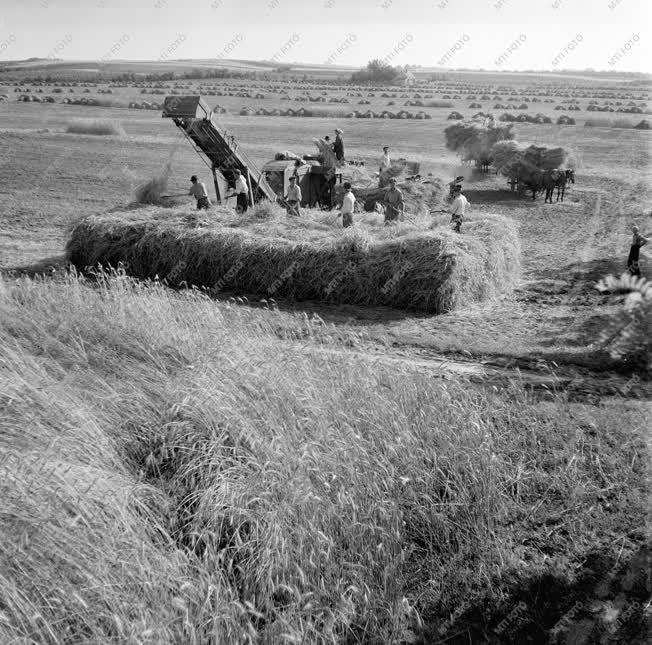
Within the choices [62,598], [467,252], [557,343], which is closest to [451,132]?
[467,252]

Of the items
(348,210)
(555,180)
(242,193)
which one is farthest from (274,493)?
(555,180)

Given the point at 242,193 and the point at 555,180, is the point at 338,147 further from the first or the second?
the point at 555,180

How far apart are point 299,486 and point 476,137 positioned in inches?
1000

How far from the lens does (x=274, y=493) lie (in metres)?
5.29

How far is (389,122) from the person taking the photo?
170 feet

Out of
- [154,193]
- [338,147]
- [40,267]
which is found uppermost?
[338,147]

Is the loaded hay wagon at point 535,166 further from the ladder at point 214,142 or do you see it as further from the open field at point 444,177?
the ladder at point 214,142

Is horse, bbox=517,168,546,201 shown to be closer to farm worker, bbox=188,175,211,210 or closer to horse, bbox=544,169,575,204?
horse, bbox=544,169,575,204

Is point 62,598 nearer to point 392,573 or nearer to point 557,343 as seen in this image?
point 392,573

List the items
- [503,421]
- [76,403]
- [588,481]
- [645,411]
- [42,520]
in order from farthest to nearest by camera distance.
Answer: [645,411]
[503,421]
[588,481]
[76,403]
[42,520]

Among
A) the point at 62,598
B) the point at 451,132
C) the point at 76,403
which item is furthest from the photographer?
the point at 451,132

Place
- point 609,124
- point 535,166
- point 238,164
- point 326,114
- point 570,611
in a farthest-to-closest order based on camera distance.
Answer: point 326,114, point 609,124, point 535,166, point 238,164, point 570,611

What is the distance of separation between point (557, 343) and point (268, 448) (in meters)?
6.11

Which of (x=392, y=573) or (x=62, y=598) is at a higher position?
(x=62, y=598)
